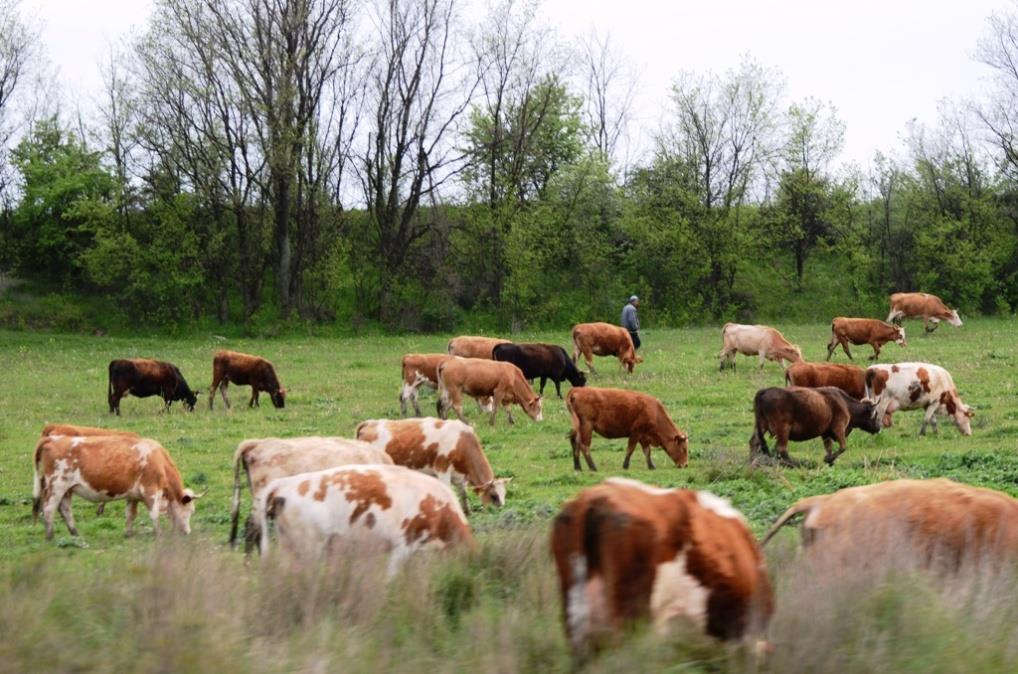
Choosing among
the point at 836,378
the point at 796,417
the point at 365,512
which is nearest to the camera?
the point at 365,512

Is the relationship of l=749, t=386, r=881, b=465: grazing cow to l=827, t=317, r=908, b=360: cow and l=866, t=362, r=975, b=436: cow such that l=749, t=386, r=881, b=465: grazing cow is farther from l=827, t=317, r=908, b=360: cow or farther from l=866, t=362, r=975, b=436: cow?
l=827, t=317, r=908, b=360: cow

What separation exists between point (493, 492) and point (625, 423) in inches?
189

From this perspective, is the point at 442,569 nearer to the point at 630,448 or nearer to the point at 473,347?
the point at 630,448

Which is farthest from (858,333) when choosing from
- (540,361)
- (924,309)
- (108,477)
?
(108,477)

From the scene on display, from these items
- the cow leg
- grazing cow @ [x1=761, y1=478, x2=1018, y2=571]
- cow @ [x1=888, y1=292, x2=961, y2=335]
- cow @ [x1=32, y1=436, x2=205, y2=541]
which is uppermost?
cow @ [x1=888, y1=292, x2=961, y2=335]

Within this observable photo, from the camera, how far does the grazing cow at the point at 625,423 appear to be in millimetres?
17672

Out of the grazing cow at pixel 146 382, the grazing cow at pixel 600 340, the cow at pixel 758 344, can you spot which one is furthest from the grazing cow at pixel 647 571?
the grazing cow at pixel 600 340

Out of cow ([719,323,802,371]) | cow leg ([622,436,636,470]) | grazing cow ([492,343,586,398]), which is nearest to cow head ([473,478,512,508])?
cow leg ([622,436,636,470])

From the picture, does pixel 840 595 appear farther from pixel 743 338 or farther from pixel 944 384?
pixel 743 338

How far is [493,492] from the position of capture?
44.4ft

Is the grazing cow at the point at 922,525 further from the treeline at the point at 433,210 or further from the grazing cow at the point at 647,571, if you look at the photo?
the treeline at the point at 433,210

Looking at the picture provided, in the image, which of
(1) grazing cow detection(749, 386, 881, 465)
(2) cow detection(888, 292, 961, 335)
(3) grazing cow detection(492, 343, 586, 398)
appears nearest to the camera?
(1) grazing cow detection(749, 386, 881, 465)

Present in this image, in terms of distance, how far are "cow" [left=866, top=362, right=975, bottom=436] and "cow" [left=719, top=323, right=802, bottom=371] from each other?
8.57m

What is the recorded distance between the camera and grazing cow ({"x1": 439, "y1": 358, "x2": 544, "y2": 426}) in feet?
74.2
